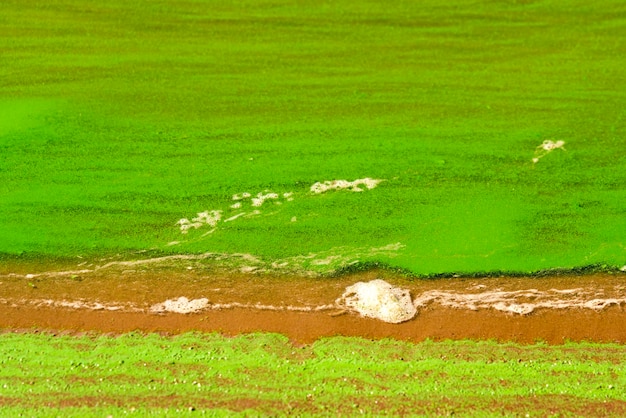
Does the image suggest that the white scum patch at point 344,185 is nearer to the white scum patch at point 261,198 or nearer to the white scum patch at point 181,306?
the white scum patch at point 261,198

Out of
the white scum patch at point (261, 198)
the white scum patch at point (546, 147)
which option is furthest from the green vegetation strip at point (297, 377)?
the white scum patch at point (546, 147)

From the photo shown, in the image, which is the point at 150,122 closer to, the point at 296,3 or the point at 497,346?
the point at 296,3

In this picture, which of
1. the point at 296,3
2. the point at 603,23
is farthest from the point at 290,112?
the point at 603,23

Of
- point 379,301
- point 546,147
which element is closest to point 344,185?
point 379,301

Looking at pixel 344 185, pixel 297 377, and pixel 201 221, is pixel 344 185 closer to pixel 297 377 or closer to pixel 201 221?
pixel 201 221

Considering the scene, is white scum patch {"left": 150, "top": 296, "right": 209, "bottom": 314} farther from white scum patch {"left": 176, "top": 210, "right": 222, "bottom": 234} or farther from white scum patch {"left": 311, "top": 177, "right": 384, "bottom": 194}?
white scum patch {"left": 311, "top": 177, "right": 384, "bottom": 194}

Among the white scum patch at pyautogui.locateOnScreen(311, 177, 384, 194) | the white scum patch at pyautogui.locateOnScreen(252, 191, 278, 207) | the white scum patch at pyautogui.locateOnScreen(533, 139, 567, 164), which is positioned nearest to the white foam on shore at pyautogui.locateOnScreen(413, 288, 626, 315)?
the white scum patch at pyautogui.locateOnScreen(311, 177, 384, 194)
